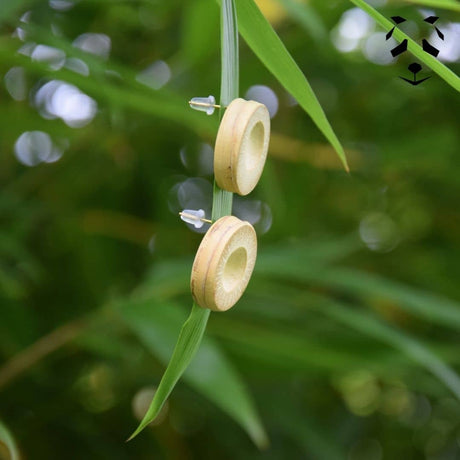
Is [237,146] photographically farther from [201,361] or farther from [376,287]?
[376,287]

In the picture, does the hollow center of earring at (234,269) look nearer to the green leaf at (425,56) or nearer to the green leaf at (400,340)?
the green leaf at (425,56)

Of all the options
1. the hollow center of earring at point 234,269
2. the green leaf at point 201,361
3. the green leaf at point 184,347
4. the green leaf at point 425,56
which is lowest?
the green leaf at point 201,361

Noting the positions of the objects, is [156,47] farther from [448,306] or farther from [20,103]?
[448,306]

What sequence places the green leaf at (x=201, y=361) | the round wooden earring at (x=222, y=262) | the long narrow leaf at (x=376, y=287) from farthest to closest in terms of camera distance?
the long narrow leaf at (x=376, y=287)
the green leaf at (x=201, y=361)
the round wooden earring at (x=222, y=262)

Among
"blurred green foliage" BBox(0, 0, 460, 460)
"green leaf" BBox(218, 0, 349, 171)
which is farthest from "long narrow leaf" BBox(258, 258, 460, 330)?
"green leaf" BBox(218, 0, 349, 171)

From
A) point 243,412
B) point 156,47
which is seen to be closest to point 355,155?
point 156,47

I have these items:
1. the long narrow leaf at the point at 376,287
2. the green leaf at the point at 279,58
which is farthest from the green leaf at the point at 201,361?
the green leaf at the point at 279,58
